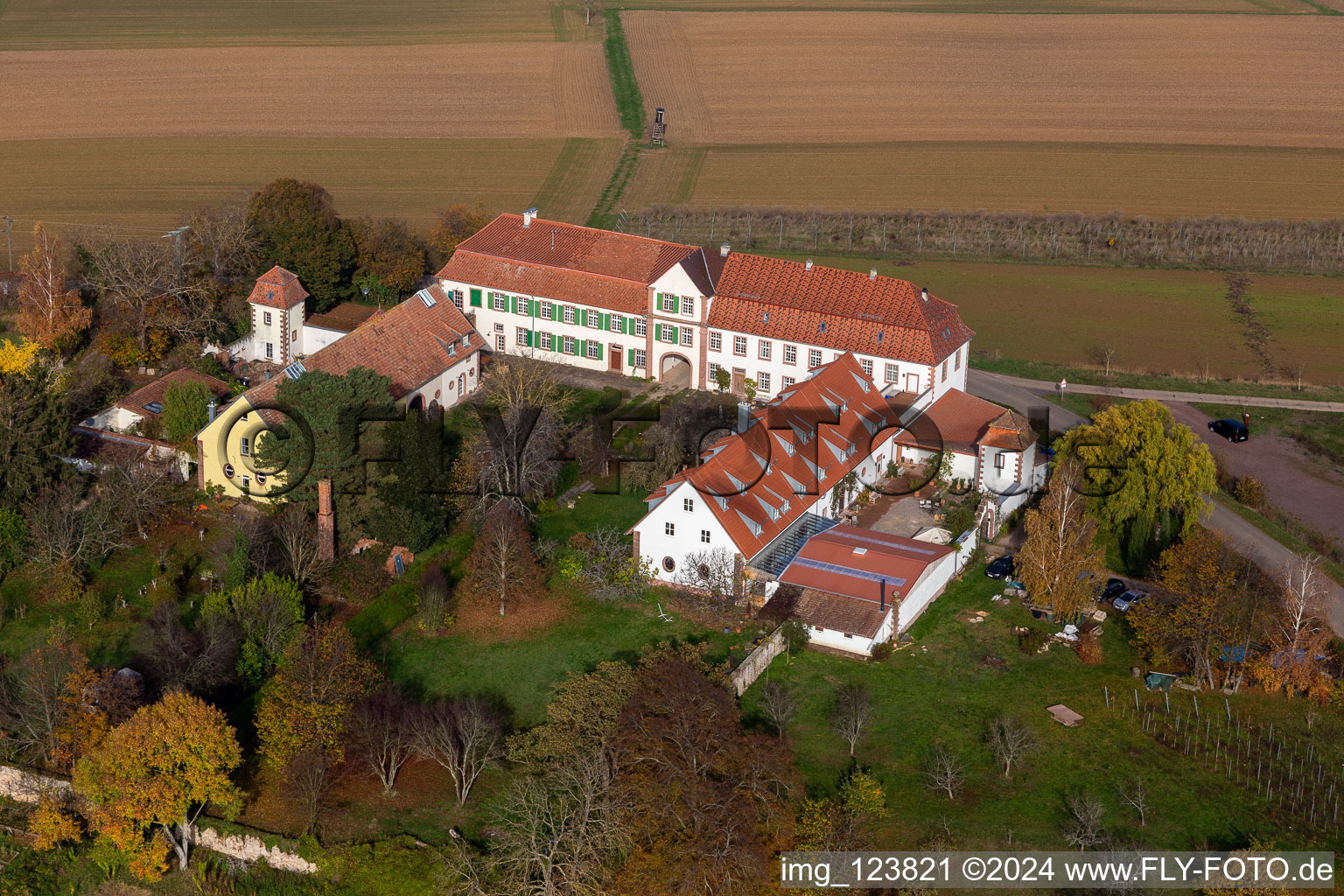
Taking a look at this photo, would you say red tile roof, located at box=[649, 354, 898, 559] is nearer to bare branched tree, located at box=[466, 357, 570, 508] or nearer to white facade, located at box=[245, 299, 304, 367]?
bare branched tree, located at box=[466, 357, 570, 508]

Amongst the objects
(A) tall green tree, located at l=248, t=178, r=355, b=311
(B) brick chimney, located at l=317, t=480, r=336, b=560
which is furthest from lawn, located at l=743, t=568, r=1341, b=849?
(A) tall green tree, located at l=248, t=178, r=355, b=311

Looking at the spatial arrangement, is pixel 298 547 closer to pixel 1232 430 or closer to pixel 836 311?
pixel 836 311

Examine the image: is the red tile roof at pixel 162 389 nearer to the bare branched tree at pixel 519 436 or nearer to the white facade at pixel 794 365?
Answer: the bare branched tree at pixel 519 436

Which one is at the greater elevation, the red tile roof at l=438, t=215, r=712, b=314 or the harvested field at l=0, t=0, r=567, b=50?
the harvested field at l=0, t=0, r=567, b=50

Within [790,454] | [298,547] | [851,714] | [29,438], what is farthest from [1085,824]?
[29,438]

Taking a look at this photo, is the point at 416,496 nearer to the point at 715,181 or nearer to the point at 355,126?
the point at 715,181

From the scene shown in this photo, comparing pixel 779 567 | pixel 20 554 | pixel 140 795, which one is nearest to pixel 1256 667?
pixel 779 567
